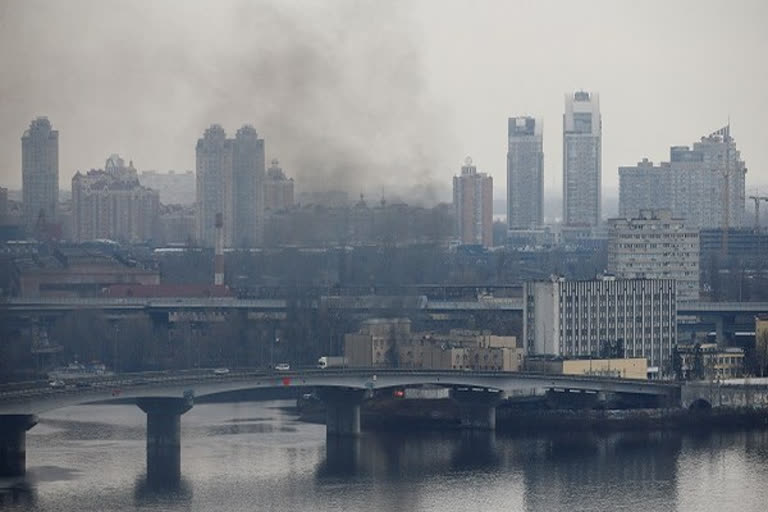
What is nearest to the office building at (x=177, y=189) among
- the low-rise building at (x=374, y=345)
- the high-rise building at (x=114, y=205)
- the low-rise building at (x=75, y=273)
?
the high-rise building at (x=114, y=205)

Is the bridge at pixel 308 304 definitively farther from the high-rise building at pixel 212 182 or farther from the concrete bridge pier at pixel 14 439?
the high-rise building at pixel 212 182

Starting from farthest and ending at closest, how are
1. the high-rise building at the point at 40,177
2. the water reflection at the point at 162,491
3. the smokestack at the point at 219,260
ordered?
the high-rise building at the point at 40,177 → the smokestack at the point at 219,260 → the water reflection at the point at 162,491

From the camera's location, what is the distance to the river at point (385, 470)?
20141 mm

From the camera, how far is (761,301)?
3609 cm

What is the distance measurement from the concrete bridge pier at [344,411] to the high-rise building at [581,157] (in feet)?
134

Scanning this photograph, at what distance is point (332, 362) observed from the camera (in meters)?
28.2

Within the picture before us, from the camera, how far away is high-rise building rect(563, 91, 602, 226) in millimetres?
65438

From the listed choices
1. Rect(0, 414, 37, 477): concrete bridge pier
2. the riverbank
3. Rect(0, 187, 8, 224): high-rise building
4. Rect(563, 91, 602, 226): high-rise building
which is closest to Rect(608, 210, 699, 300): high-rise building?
Rect(0, 187, 8, 224): high-rise building

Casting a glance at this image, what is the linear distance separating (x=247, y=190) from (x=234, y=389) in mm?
23364

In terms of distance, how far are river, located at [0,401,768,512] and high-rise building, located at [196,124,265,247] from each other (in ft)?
59.7

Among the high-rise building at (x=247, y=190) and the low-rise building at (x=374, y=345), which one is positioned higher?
the high-rise building at (x=247, y=190)

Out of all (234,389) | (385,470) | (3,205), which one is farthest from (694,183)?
(385,470)

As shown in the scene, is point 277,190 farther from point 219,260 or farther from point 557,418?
point 557,418

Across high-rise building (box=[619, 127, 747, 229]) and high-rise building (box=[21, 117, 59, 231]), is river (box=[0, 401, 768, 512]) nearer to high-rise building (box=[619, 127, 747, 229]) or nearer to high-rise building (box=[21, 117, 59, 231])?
high-rise building (box=[21, 117, 59, 231])
